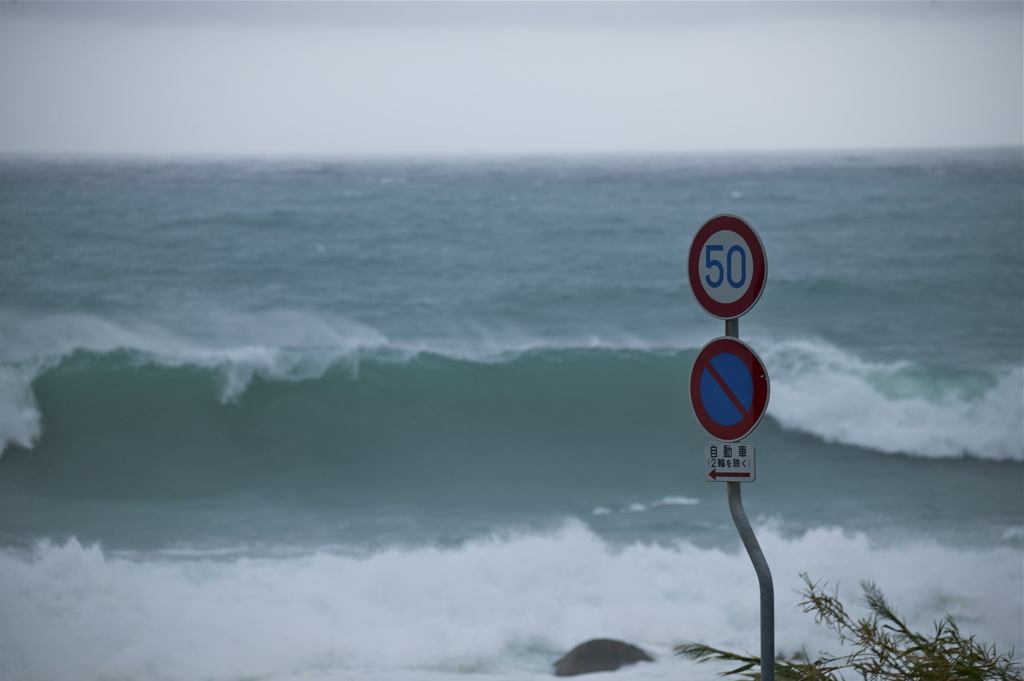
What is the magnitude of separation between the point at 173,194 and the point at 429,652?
11477mm

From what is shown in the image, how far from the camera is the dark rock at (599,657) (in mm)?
4246

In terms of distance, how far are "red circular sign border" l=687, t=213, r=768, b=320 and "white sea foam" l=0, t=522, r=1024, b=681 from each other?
8.08 feet

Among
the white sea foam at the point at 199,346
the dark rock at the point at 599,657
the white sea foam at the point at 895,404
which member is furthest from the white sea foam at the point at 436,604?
the white sea foam at the point at 199,346

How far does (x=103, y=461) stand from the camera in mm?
8094

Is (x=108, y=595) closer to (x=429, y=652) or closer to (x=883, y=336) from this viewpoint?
(x=429, y=652)

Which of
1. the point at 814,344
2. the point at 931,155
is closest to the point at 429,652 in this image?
the point at 814,344

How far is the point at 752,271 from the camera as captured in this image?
2.18 m

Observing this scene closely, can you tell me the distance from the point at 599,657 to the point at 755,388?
2702 mm

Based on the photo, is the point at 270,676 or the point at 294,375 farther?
the point at 294,375

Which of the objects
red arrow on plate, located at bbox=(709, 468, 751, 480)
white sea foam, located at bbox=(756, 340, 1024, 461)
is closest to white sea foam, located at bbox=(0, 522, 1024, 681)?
red arrow on plate, located at bbox=(709, 468, 751, 480)

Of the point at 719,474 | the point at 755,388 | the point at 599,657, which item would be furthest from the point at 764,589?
the point at 599,657

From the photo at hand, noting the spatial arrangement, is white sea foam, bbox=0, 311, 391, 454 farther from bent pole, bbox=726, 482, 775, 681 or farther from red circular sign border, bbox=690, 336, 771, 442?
bent pole, bbox=726, 482, 775, 681

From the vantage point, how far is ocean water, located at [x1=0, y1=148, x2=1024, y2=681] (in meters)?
5.02

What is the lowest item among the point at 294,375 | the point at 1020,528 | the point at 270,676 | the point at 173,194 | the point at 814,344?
the point at 270,676
